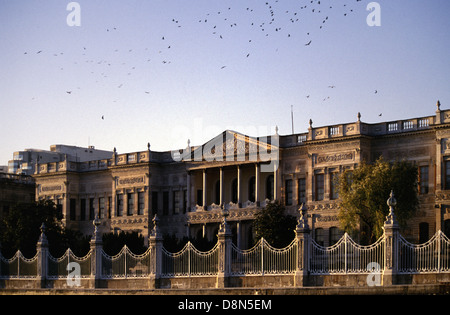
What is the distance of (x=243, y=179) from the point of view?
63.1 meters

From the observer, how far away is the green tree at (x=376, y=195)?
4888 centimetres

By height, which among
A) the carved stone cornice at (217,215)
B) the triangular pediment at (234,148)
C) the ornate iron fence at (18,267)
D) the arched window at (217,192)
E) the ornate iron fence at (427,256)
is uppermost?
the triangular pediment at (234,148)

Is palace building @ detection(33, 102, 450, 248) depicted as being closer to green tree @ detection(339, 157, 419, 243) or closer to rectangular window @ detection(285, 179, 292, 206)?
rectangular window @ detection(285, 179, 292, 206)

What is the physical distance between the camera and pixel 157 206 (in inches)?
2618

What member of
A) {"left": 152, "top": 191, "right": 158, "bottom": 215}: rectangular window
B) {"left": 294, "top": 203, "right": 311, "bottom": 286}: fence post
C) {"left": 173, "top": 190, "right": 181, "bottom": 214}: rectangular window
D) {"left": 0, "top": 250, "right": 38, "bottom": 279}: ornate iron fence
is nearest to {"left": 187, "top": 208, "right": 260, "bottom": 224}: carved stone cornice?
{"left": 173, "top": 190, "right": 181, "bottom": 214}: rectangular window

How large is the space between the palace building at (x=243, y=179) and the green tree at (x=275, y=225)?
2.47 metres

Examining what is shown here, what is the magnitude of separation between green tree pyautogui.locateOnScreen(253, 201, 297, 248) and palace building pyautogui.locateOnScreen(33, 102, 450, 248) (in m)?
2.47

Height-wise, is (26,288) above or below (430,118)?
below

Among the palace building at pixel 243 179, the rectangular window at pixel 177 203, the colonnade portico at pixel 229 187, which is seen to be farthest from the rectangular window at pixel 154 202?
the colonnade portico at pixel 229 187

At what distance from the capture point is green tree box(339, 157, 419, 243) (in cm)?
4888

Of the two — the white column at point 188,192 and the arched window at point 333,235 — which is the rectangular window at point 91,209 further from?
the arched window at point 333,235

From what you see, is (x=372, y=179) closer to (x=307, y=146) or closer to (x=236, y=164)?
(x=307, y=146)
